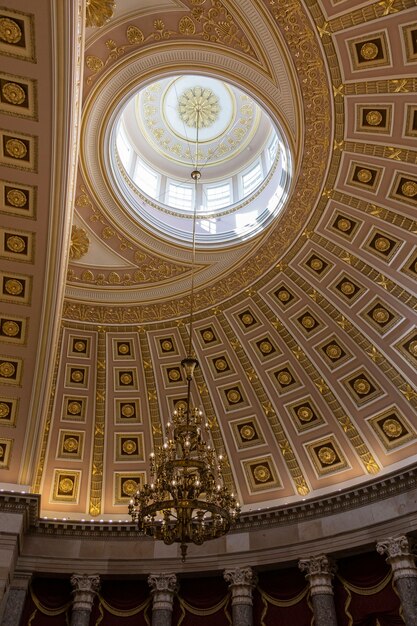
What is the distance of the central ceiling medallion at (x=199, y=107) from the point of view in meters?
16.1

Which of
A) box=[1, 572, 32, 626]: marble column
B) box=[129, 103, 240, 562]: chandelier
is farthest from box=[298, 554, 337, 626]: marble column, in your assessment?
box=[1, 572, 32, 626]: marble column

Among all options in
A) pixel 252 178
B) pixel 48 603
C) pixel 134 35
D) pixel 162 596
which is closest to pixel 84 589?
pixel 48 603

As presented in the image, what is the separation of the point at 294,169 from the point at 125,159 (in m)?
5.12

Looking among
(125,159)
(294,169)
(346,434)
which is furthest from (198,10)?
(346,434)

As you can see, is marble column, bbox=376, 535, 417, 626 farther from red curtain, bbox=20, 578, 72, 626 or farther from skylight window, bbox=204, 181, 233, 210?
skylight window, bbox=204, 181, 233, 210

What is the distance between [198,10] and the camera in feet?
35.0

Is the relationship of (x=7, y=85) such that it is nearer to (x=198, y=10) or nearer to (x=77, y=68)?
(x=77, y=68)

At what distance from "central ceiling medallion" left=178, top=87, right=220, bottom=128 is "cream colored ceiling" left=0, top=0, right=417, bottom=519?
13.6 feet

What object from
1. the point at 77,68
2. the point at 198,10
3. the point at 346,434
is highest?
the point at 198,10

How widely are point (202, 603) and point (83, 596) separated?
9.72 ft

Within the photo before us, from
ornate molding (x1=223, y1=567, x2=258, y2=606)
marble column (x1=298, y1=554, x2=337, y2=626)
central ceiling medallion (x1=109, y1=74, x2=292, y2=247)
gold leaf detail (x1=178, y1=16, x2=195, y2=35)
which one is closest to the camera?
gold leaf detail (x1=178, y1=16, x2=195, y2=35)

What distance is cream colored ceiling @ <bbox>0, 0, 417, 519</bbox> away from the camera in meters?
9.88

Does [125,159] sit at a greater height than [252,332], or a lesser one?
greater

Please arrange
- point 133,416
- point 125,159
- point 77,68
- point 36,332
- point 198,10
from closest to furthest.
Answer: point 77,68 < point 198,10 < point 36,332 < point 125,159 < point 133,416
